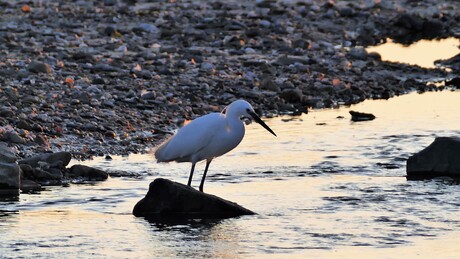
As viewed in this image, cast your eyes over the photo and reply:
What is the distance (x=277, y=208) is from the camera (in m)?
11.6

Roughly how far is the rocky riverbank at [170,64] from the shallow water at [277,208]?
1.51 m

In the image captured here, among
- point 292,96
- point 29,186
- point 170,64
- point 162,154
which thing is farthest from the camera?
point 170,64

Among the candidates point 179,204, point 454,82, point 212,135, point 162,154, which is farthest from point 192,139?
point 454,82

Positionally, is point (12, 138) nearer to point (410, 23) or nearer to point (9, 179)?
point (9, 179)

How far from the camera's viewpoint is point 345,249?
9.80 meters

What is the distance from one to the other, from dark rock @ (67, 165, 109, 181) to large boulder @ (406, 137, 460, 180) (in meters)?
3.50

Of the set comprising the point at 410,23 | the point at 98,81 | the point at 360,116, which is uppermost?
the point at 410,23

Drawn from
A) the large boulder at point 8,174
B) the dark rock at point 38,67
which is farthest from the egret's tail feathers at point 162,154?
the dark rock at point 38,67

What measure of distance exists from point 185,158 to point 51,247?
268 centimetres

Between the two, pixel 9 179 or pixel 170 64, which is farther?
pixel 170 64

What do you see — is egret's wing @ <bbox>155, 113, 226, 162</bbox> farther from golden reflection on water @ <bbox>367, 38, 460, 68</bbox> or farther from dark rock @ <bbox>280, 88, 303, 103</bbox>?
golden reflection on water @ <bbox>367, 38, 460, 68</bbox>

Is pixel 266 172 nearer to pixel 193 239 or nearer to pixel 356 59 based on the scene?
pixel 193 239

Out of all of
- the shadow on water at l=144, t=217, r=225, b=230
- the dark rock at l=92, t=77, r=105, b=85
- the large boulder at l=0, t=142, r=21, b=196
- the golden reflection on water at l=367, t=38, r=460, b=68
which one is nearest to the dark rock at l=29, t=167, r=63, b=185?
the large boulder at l=0, t=142, r=21, b=196

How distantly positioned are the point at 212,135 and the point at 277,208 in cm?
102
